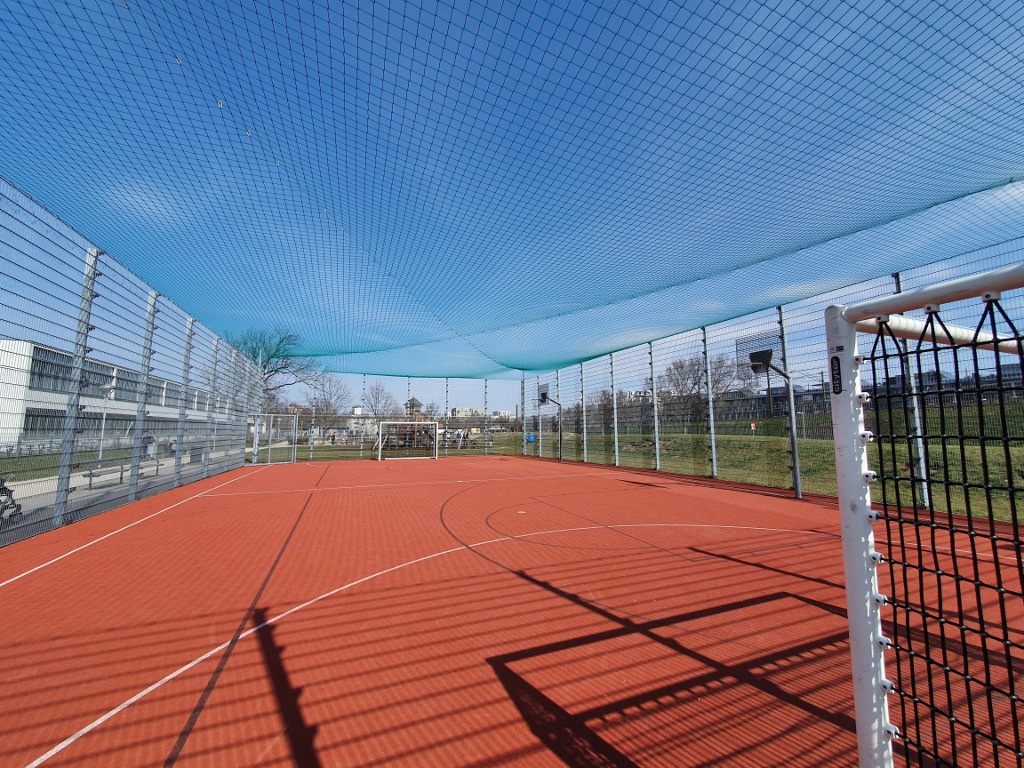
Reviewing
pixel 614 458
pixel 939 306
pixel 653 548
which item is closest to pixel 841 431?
pixel 939 306

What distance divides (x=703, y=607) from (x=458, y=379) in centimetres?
1780

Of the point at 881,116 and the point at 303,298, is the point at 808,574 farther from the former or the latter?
the point at 303,298

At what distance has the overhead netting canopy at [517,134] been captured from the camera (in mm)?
3121

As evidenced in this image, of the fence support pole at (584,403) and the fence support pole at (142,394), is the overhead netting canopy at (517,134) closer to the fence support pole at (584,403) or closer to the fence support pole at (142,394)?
the fence support pole at (142,394)

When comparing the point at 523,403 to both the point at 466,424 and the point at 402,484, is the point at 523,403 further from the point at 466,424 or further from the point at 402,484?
the point at 402,484

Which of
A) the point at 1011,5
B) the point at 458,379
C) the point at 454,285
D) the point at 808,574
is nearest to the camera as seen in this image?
the point at 1011,5

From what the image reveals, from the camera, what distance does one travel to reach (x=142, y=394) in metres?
6.47

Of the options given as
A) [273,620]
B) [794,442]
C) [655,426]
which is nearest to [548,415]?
[655,426]

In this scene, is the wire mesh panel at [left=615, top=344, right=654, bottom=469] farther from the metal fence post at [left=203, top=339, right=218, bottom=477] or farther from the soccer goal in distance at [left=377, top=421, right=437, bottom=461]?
the metal fence post at [left=203, top=339, right=218, bottom=477]

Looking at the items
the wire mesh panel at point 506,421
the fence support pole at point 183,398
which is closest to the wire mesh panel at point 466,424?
the wire mesh panel at point 506,421

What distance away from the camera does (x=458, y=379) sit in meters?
20.1

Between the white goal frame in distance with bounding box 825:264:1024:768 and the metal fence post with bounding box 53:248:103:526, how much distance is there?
6.95m

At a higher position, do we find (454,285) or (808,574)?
(454,285)

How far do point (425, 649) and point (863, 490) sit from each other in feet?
7.18
